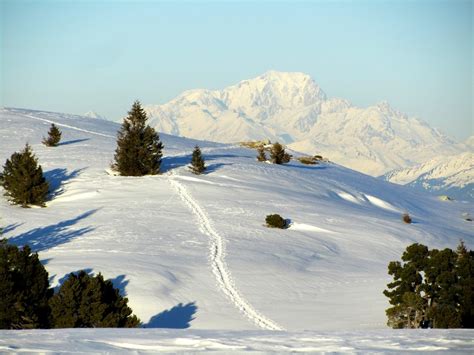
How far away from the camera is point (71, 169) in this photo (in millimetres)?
40375

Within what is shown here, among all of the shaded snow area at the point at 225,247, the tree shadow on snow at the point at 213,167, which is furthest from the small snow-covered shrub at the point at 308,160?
the tree shadow on snow at the point at 213,167

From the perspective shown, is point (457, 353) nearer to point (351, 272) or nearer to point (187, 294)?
point (187, 294)

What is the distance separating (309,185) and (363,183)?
10.1 m

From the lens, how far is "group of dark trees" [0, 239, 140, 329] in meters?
17.0

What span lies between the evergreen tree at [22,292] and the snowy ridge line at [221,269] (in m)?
5.74

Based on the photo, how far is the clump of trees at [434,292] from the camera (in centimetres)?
1822

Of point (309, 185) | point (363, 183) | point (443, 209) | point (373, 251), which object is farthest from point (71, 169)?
point (443, 209)

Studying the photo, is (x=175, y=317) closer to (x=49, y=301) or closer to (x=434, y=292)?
(x=49, y=301)

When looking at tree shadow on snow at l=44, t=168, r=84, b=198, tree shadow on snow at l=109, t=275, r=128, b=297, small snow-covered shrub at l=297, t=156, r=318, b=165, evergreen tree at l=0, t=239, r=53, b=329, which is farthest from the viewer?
small snow-covered shrub at l=297, t=156, r=318, b=165

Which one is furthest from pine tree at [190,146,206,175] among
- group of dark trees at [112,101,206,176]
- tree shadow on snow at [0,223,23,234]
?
tree shadow on snow at [0,223,23,234]

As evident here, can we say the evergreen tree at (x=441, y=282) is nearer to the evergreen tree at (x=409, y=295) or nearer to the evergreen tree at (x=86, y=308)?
the evergreen tree at (x=409, y=295)

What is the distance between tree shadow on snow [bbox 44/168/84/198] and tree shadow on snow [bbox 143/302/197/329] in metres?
16.2

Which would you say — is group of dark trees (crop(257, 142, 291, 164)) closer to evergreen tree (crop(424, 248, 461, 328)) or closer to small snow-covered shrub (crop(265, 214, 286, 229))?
small snow-covered shrub (crop(265, 214, 286, 229))

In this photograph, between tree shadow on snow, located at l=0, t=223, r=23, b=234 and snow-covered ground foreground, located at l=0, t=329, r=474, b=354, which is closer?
snow-covered ground foreground, located at l=0, t=329, r=474, b=354
